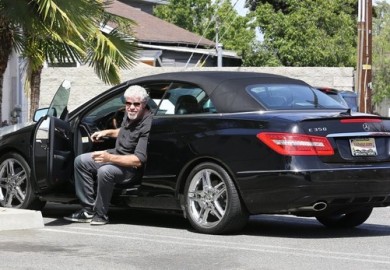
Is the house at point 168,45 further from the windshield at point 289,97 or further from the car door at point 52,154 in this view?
the windshield at point 289,97

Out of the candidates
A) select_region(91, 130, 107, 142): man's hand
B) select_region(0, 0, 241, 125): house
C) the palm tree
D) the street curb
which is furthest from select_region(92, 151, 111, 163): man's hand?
select_region(0, 0, 241, 125): house

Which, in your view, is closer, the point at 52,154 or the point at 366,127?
the point at 366,127

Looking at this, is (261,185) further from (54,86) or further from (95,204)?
(54,86)

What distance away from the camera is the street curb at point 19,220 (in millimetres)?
9820

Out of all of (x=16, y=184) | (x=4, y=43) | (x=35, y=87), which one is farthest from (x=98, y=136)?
(x=35, y=87)

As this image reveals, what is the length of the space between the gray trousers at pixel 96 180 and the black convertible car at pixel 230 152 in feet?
0.60

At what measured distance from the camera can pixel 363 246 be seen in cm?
906

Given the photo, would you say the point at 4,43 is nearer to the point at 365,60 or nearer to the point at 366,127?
the point at 366,127

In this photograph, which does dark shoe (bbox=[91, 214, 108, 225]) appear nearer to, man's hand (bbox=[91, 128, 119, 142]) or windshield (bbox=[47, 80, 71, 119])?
man's hand (bbox=[91, 128, 119, 142])

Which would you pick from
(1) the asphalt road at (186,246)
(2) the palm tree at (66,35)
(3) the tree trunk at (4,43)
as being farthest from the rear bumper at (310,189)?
(3) the tree trunk at (4,43)

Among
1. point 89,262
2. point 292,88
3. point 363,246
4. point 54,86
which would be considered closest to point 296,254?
point 363,246

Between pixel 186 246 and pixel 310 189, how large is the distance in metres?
1.21

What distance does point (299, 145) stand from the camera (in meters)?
9.17

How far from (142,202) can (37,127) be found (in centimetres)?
138
